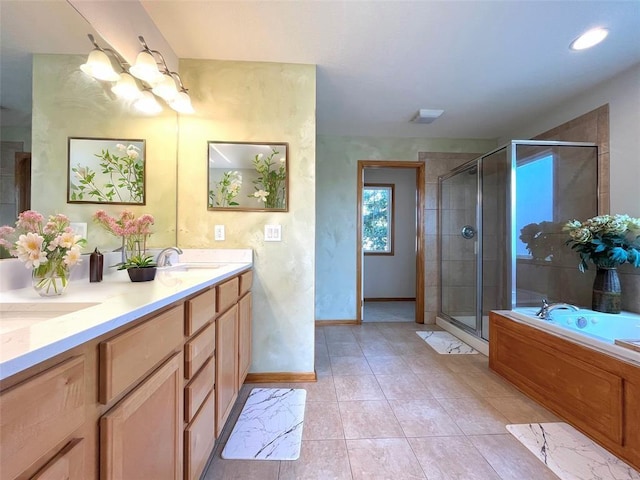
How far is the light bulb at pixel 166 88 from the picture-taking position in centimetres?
162

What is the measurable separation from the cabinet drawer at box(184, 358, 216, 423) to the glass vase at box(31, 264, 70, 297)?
1.75 ft

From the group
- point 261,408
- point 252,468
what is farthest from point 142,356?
point 261,408

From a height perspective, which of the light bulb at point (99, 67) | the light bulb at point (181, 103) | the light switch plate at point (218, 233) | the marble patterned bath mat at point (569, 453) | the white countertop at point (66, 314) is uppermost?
the light bulb at point (181, 103)

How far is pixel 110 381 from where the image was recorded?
0.56 metres

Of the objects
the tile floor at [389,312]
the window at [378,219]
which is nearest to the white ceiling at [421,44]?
the window at [378,219]

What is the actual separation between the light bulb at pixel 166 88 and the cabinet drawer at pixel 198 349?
1.45m

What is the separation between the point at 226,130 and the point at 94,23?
823 mm

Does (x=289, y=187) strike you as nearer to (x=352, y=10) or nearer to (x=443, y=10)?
(x=352, y=10)

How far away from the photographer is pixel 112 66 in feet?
4.34

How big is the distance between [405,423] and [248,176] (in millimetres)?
1866

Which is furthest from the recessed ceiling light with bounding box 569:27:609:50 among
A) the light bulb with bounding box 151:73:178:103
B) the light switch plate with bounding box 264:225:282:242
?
the light bulb with bounding box 151:73:178:103

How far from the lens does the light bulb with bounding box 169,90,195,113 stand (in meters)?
1.73

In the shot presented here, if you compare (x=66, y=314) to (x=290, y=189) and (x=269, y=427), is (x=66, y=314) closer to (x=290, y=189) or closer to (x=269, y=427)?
(x=269, y=427)

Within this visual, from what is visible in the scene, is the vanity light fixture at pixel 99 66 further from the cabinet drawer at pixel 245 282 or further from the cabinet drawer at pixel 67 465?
the cabinet drawer at pixel 67 465
